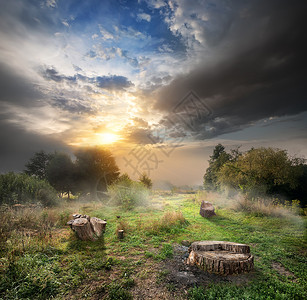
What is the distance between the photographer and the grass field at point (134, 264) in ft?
11.5

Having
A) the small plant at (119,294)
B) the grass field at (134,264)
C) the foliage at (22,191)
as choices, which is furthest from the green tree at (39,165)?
the small plant at (119,294)

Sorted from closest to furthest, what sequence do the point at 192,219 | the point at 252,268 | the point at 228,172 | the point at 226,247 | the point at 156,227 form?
the point at 252,268
the point at 226,247
the point at 156,227
the point at 192,219
the point at 228,172

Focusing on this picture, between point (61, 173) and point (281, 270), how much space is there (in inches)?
898

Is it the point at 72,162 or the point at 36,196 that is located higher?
the point at 72,162

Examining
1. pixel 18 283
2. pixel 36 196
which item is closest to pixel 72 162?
pixel 36 196

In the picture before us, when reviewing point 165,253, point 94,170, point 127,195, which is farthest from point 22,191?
point 165,253

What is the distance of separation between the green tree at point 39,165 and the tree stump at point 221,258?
24.1 metres

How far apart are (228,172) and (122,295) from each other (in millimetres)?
15307

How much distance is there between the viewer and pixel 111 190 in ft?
57.3

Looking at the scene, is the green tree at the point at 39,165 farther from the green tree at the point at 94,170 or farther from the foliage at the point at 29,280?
the foliage at the point at 29,280

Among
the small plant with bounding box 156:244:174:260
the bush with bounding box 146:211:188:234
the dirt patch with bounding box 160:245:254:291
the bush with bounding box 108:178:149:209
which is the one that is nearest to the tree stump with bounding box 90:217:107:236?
the bush with bounding box 146:211:188:234

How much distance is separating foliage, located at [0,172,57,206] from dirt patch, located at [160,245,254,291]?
37.4ft

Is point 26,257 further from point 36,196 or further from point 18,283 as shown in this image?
point 36,196

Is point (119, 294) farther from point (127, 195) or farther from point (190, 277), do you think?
point (127, 195)
